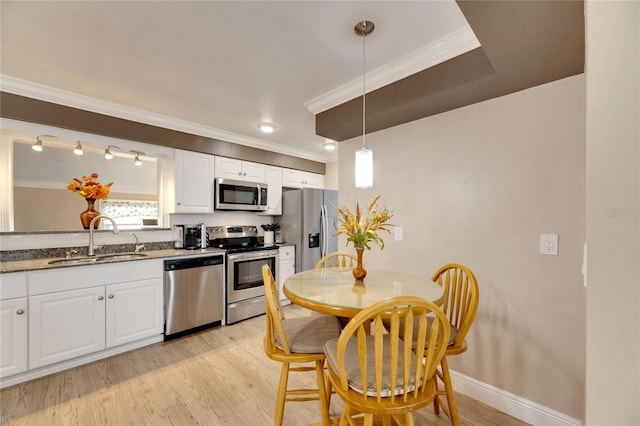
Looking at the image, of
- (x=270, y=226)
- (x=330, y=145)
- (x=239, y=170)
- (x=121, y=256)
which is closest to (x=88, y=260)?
(x=121, y=256)

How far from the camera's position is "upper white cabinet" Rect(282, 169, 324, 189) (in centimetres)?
445

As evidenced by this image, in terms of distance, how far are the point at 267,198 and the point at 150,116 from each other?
5.83 feet

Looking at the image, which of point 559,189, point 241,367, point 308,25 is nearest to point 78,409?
point 241,367

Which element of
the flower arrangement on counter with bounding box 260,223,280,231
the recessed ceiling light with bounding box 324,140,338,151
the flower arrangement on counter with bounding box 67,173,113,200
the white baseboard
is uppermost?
the recessed ceiling light with bounding box 324,140,338,151

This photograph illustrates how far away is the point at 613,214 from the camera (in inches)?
25.5

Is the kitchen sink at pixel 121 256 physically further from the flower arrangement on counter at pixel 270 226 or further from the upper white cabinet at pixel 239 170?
the flower arrangement on counter at pixel 270 226

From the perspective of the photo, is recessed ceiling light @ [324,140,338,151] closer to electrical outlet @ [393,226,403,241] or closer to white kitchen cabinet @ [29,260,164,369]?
electrical outlet @ [393,226,403,241]

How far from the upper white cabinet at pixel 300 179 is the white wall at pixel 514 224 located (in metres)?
2.50

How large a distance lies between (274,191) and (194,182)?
122cm

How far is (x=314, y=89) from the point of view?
2416 mm

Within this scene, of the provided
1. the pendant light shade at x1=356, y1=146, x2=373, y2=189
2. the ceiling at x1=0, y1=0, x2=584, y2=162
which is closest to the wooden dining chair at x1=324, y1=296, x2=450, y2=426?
the pendant light shade at x1=356, y1=146, x2=373, y2=189

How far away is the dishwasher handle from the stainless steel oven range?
0.44 ft

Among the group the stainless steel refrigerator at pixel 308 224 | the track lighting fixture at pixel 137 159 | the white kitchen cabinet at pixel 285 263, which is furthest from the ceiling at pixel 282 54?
the white kitchen cabinet at pixel 285 263

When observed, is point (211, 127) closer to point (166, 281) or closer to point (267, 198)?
point (267, 198)
